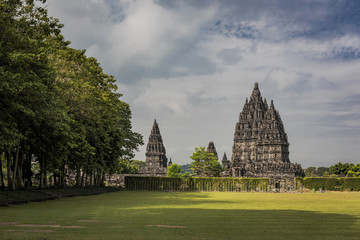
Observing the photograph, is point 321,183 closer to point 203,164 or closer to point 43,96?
point 203,164

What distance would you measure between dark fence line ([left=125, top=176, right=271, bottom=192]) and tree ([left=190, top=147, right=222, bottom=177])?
2437 centimetres

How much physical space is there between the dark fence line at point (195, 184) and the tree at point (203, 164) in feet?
79.9

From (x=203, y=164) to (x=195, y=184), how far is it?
26.0 m

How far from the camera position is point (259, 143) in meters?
159

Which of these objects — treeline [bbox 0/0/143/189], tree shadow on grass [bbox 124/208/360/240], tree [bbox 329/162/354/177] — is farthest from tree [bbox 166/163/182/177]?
tree shadow on grass [bbox 124/208/360/240]

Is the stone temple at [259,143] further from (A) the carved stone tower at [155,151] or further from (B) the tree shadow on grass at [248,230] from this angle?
(B) the tree shadow on grass at [248,230]

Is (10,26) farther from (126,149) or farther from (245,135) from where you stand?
(245,135)

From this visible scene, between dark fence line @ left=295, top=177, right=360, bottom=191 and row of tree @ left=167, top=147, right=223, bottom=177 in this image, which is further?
row of tree @ left=167, top=147, right=223, bottom=177

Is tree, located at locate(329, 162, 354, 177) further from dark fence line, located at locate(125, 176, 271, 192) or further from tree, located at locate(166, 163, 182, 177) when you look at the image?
dark fence line, located at locate(125, 176, 271, 192)

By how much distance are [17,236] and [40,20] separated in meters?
22.8

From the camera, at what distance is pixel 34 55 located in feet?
77.1

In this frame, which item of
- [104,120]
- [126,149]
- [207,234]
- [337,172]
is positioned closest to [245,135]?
[337,172]

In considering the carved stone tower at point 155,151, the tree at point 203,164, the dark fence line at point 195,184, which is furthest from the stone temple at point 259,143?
the dark fence line at point 195,184

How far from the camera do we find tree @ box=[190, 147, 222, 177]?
101562 mm
